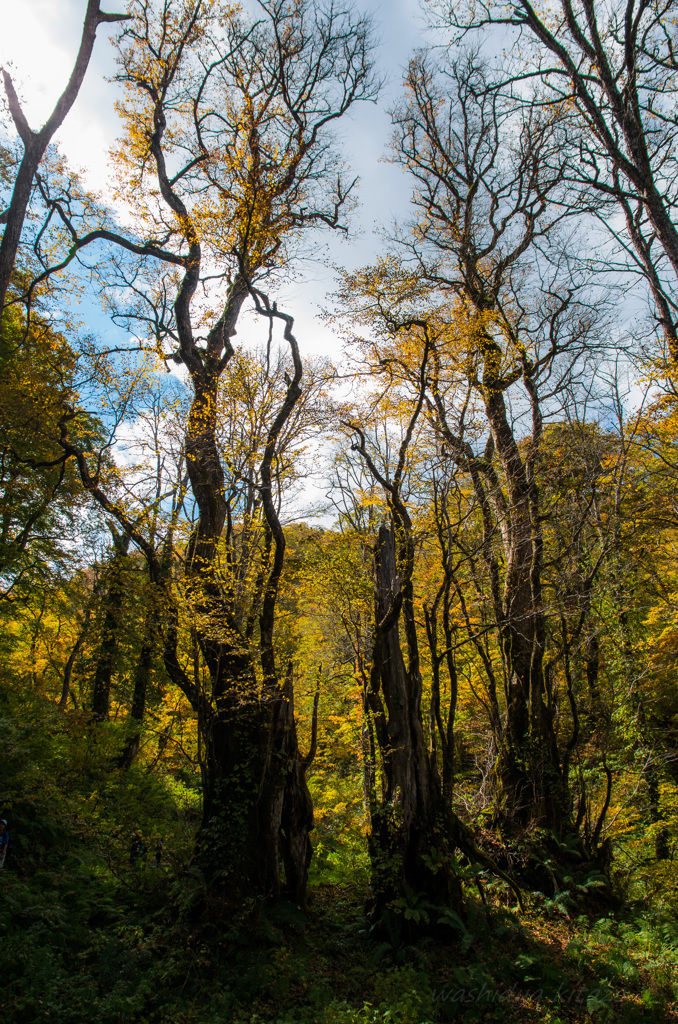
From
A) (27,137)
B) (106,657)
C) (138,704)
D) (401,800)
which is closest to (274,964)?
(401,800)

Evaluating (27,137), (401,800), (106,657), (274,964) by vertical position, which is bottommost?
(274,964)

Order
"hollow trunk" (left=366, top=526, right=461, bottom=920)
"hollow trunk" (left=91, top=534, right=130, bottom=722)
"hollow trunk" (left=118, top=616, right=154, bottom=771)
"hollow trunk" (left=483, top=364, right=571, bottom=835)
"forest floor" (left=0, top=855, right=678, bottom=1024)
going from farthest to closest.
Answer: "hollow trunk" (left=91, top=534, right=130, bottom=722)
"hollow trunk" (left=118, top=616, right=154, bottom=771)
"hollow trunk" (left=483, top=364, right=571, bottom=835)
"hollow trunk" (left=366, top=526, right=461, bottom=920)
"forest floor" (left=0, top=855, right=678, bottom=1024)

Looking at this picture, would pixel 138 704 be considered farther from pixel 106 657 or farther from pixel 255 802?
pixel 255 802

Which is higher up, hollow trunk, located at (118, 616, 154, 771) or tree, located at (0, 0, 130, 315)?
tree, located at (0, 0, 130, 315)

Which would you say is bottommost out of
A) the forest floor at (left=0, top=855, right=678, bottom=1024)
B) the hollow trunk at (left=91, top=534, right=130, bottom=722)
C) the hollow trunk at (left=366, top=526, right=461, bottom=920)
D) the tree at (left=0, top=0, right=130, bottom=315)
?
the forest floor at (left=0, top=855, right=678, bottom=1024)

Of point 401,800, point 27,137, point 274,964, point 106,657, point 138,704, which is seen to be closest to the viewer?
point 274,964

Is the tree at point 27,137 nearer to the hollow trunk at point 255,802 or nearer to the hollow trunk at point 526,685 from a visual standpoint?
the hollow trunk at point 255,802

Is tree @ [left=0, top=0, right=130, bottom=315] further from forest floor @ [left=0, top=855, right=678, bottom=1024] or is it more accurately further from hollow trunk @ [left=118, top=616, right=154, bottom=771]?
hollow trunk @ [left=118, top=616, right=154, bottom=771]

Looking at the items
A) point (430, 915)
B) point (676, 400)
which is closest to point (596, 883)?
point (430, 915)

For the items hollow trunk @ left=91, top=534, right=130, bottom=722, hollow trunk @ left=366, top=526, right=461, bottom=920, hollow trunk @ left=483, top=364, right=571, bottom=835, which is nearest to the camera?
hollow trunk @ left=366, top=526, right=461, bottom=920

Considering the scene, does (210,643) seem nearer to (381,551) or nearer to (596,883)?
(381,551)

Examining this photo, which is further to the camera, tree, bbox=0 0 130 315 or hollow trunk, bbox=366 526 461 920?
tree, bbox=0 0 130 315

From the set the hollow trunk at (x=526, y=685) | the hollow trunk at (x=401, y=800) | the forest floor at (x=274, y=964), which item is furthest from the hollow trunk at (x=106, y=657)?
the hollow trunk at (x=526, y=685)

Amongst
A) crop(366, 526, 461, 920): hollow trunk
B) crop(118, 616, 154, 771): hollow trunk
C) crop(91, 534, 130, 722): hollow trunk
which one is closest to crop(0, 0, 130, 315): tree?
crop(91, 534, 130, 722): hollow trunk
